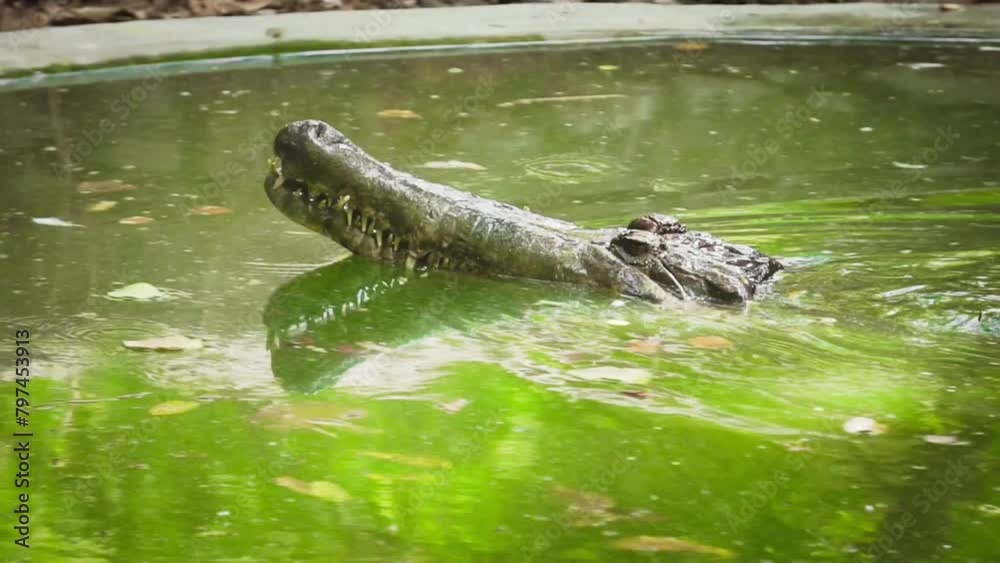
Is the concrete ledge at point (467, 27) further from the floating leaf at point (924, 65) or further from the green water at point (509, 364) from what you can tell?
the green water at point (509, 364)

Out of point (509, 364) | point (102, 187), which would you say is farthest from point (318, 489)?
point (102, 187)

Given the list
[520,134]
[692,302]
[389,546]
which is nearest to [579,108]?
[520,134]

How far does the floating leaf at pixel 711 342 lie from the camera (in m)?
5.26

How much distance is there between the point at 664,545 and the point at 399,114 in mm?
5997

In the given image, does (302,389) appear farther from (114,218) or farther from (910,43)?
(910,43)

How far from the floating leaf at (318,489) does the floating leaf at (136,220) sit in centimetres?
314

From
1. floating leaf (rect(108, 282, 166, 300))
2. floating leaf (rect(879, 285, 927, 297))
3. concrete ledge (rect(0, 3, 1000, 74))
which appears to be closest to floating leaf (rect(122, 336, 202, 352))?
floating leaf (rect(108, 282, 166, 300))

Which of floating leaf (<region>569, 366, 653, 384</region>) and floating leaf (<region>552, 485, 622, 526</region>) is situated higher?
floating leaf (<region>569, 366, 653, 384</region>)

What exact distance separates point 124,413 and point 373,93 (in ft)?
18.7

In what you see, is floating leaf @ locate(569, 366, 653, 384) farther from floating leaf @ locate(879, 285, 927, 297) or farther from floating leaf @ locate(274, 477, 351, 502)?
floating leaf @ locate(879, 285, 927, 297)

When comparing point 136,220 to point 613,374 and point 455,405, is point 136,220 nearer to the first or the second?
point 455,405

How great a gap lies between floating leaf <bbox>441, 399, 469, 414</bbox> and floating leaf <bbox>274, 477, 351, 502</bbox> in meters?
0.67

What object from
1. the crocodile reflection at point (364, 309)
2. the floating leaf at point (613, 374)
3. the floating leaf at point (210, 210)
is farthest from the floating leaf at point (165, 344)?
the floating leaf at point (210, 210)

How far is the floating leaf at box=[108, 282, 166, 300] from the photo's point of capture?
231 inches
